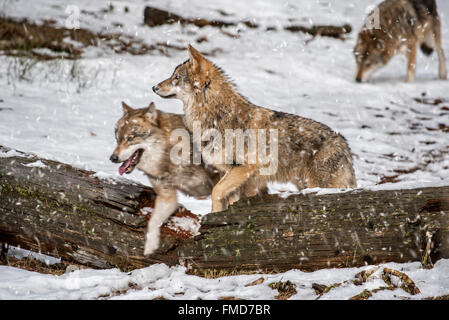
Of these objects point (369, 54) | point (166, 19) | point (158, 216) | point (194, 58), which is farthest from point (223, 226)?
point (166, 19)

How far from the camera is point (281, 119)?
4.95m

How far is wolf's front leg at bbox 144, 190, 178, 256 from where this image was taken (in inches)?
152

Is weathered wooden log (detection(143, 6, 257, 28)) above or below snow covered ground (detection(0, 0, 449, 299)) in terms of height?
above

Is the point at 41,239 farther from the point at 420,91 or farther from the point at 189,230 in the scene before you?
the point at 420,91

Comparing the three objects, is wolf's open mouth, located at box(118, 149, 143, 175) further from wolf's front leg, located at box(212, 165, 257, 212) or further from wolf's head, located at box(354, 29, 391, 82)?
wolf's head, located at box(354, 29, 391, 82)

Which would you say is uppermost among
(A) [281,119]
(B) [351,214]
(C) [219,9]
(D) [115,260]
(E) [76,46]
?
(C) [219,9]

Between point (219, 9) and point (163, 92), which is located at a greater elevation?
point (219, 9)

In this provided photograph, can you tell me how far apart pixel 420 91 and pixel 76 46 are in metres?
8.92

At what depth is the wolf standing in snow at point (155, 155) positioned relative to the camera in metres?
4.64

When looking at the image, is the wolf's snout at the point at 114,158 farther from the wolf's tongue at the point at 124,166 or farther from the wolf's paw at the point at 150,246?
the wolf's paw at the point at 150,246

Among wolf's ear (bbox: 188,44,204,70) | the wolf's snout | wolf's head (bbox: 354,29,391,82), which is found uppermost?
wolf's head (bbox: 354,29,391,82)

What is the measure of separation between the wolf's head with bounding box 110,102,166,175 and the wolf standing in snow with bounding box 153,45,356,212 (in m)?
0.38

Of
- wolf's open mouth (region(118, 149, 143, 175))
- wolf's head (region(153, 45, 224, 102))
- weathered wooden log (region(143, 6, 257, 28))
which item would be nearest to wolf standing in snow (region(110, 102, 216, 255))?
A: wolf's open mouth (region(118, 149, 143, 175))
